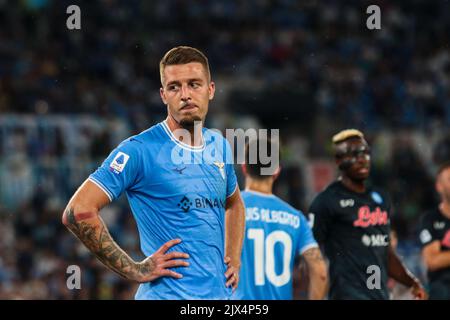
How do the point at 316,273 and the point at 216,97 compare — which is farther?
the point at 216,97

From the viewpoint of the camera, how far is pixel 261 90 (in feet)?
66.6

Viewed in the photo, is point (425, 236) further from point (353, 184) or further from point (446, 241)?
point (353, 184)

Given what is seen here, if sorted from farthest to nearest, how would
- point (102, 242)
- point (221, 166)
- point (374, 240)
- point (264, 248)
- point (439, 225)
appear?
point (439, 225)
point (374, 240)
point (264, 248)
point (221, 166)
point (102, 242)

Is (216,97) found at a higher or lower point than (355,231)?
higher

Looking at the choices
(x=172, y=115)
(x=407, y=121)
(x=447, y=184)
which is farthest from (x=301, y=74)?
(x=172, y=115)

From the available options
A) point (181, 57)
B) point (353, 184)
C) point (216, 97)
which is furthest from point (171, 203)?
point (216, 97)

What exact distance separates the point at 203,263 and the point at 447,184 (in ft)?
14.5

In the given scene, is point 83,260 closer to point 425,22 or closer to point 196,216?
point 196,216

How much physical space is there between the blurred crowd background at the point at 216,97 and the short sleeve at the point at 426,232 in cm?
456

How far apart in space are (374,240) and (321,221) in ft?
1.50

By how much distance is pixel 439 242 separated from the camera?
838cm

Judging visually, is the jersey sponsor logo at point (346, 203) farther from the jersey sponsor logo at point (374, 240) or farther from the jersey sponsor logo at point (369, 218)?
the jersey sponsor logo at point (374, 240)

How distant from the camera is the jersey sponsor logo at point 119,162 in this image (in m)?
4.63

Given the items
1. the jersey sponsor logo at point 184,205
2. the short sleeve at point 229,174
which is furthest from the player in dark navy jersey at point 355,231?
the jersey sponsor logo at point 184,205
